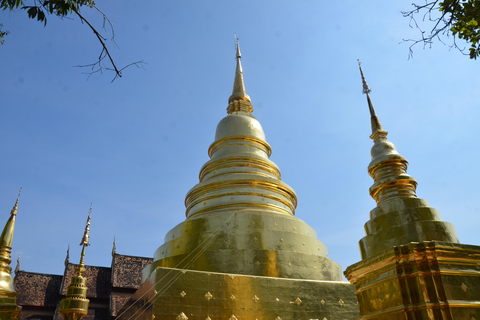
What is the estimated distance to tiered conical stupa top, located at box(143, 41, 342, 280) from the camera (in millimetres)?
6625

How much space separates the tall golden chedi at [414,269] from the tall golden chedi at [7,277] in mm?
6039

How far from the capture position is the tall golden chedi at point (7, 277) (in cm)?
684

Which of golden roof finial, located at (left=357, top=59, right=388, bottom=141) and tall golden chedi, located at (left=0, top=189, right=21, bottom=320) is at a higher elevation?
golden roof finial, located at (left=357, top=59, right=388, bottom=141)

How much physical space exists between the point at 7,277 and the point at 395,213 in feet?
23.2

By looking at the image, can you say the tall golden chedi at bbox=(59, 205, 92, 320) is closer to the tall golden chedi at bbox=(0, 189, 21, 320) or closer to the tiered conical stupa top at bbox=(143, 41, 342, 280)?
the tall golden chedi at bbox=(0, 189, 21, 320)

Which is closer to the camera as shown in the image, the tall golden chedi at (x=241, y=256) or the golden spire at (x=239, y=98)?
the tall golden chedi at (x=241, y=256)

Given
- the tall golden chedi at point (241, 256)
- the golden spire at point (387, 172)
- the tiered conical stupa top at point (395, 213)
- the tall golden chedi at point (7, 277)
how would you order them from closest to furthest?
the tiered conical stupa top at point (395, 213), the tall golden chedi at point (241, 256), the golden spire at point (387, 172), the tall golden chedi at point (7, 277)

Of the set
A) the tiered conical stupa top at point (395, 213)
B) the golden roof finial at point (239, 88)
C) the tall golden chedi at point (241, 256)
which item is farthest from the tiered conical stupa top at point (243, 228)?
the golden roof finial at point (239, 88)

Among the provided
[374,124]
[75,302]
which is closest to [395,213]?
[374,124]

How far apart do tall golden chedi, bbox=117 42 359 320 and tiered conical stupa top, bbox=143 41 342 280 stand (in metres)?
0.02

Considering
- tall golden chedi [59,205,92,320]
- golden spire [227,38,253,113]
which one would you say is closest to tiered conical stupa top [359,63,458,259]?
tall golden chedi [59,205,92,320]

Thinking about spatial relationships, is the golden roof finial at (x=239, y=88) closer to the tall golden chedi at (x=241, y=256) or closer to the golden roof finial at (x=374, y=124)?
the tall golden chedi at (x=241, y=256)

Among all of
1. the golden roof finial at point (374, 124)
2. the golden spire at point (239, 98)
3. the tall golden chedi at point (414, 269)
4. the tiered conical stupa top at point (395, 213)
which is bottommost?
the tall golden chedi at point (414, 269)

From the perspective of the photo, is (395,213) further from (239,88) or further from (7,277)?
(239,88)
